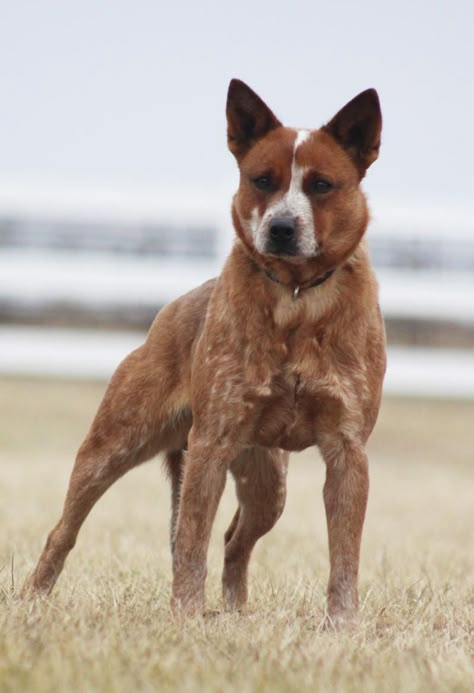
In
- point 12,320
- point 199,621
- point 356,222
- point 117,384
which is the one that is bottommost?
A: point 12,320

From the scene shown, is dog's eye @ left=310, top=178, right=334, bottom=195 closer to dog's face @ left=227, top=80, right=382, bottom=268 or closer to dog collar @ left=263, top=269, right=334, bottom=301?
dog's face @ left=227, top=80, right=382, bottom=268

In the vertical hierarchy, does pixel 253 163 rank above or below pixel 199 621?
above

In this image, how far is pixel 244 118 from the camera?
16.3 ft

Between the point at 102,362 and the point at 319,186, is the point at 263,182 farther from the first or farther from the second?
the point at 102,362

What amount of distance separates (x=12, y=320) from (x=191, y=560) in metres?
28.8

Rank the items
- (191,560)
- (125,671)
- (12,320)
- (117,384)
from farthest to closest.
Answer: (12,320) → (117,384) → (191,560) → (125,671)

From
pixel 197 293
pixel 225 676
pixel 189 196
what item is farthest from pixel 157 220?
pixel 225 676

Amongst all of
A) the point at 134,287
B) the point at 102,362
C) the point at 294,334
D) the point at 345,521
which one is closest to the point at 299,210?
the point at 294,334

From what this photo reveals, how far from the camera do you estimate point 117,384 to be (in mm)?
5332

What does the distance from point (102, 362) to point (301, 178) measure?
26.0 meters

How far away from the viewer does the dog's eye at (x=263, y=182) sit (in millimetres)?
4738

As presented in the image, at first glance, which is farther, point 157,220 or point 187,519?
point 157,220

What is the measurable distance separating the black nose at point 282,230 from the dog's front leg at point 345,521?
2.56ft

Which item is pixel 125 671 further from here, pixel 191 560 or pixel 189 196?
pixel 189 196
